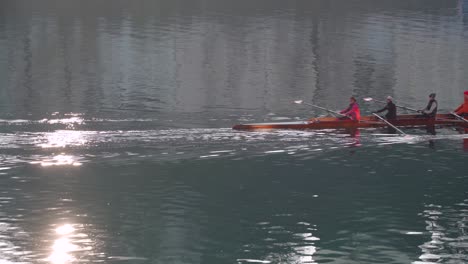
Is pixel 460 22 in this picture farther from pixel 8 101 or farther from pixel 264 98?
pixel 8 101

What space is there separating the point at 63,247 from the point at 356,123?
99.4ft

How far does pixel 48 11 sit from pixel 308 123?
14188 cm

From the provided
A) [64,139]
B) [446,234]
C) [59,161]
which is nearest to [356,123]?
[64,139]

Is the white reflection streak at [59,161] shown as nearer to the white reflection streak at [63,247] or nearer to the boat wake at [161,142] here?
the boat wake at [161,142]

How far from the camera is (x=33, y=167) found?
5444 centimetres

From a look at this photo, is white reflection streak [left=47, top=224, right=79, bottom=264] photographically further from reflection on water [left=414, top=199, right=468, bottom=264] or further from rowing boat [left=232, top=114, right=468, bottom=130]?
rowing boat [left=232, top=114, right=468, bottom=130]

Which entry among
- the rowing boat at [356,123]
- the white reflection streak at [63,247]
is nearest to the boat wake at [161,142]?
the rowing boat at [356,123]

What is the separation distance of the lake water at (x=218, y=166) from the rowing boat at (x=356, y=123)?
0.57 metres

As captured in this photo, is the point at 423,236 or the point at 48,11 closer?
the point at 423,236

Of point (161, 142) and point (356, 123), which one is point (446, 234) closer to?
point (356, 123)

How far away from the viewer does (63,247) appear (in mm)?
39625

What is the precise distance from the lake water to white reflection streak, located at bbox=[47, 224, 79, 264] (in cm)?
12

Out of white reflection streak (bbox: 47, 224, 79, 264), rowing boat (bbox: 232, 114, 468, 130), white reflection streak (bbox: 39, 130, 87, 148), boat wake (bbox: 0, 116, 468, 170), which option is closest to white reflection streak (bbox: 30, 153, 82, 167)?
boat wake (bbox: 0, 116, 468, 170)

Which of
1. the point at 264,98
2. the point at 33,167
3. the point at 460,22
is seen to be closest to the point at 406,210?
the point at 33,167
